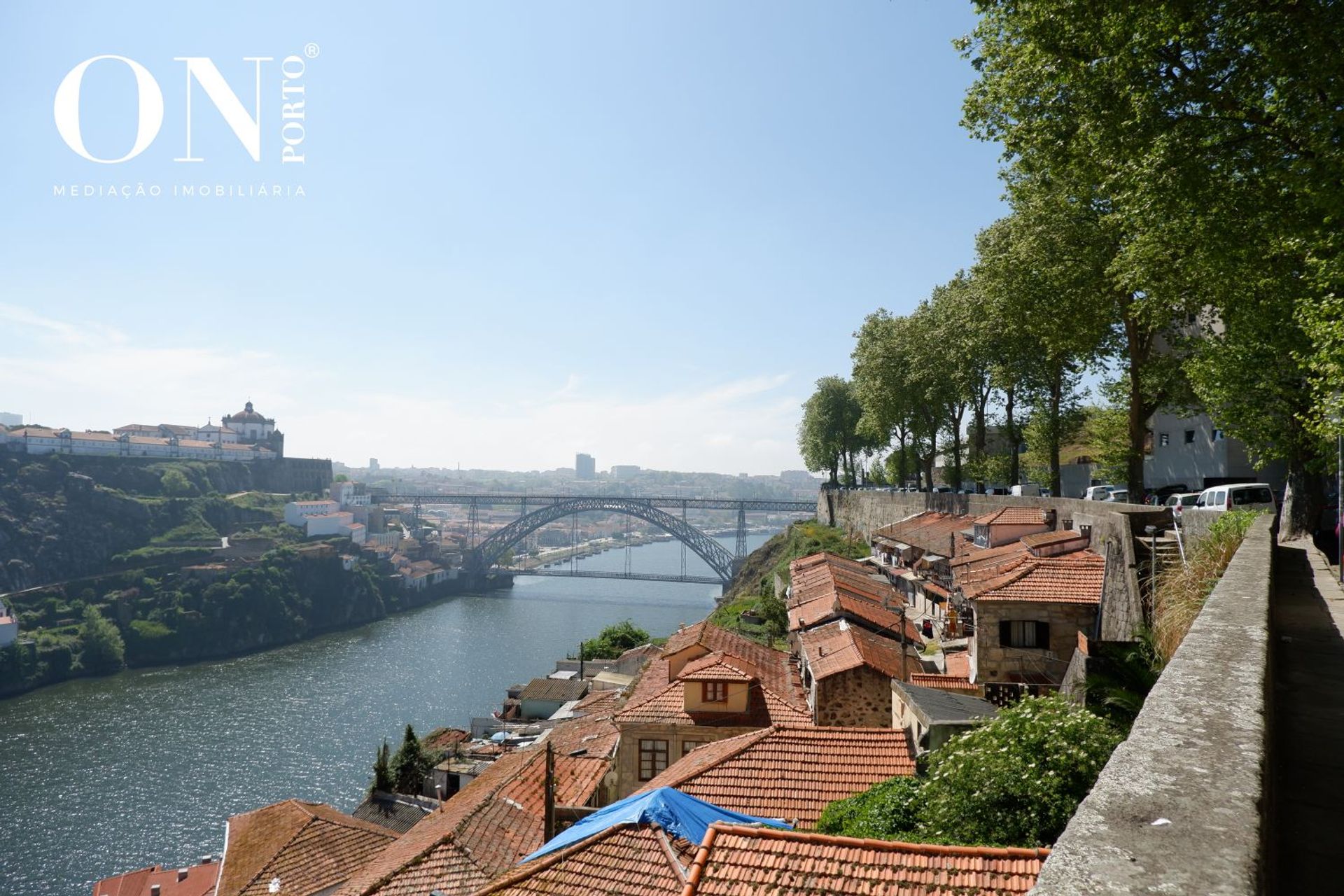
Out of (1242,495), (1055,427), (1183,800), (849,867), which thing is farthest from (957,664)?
(1183,800)

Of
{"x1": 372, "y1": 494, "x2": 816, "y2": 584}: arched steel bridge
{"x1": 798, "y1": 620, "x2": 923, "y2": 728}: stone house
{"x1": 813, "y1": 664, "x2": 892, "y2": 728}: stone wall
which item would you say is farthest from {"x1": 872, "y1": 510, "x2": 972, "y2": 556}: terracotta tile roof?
{"x1": 372, "y1": 494, "x2": 816, "y2": 584}: arched steel bridge

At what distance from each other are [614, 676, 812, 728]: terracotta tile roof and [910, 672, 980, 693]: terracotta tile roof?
2.42 metres

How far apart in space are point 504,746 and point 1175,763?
28160 mm

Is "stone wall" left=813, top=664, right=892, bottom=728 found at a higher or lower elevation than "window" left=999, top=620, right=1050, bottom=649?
lower

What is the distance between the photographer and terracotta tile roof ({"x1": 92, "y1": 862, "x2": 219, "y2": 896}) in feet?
74.1

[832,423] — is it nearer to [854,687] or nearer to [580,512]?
[854,687]

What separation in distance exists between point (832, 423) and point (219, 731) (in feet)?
133

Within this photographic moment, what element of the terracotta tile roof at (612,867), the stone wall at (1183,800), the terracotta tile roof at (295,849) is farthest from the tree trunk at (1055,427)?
the stone wall at (1183,800)

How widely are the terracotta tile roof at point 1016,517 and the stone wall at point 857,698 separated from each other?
828 cm

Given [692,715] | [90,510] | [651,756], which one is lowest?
[651,756]

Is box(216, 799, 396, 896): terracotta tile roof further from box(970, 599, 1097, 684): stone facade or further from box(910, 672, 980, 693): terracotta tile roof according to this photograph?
box(970, 599, 1097, 684): stone facade

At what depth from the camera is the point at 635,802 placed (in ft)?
32.1

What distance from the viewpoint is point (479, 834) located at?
1331cm

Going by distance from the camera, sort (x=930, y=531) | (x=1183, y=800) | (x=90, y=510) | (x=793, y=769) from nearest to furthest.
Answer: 1. (x=1183, y=800)
2. (x=793, y=769)
3. (x=930, y=531)
4. (x=90, y=510)
